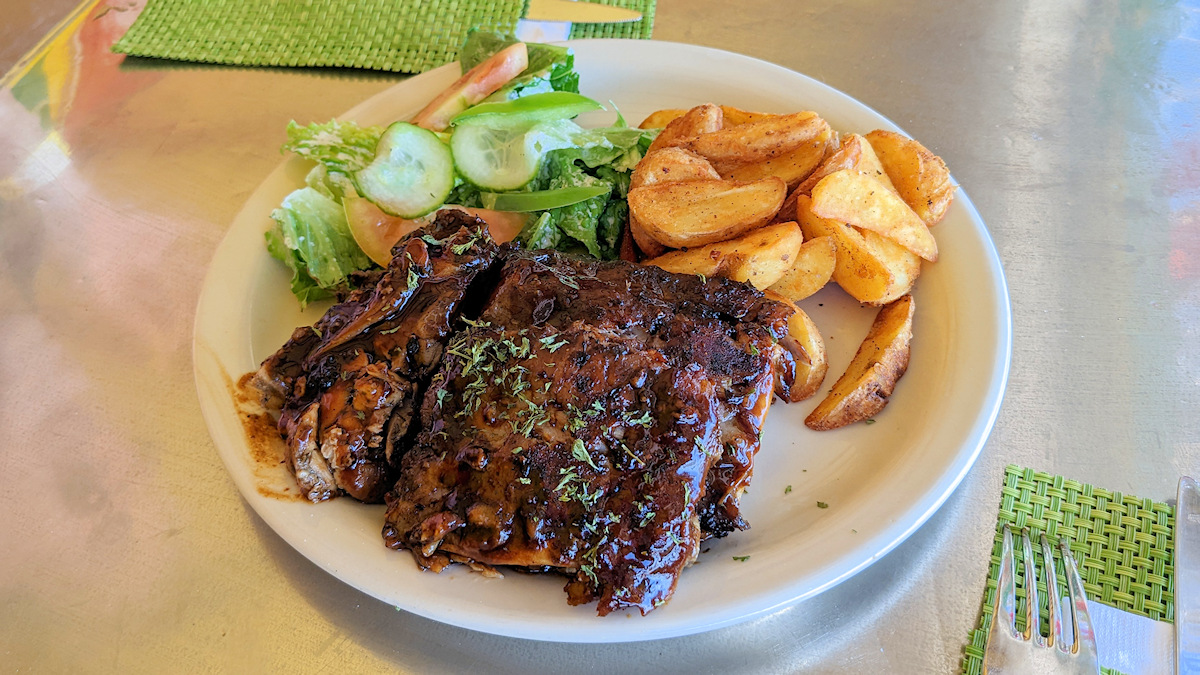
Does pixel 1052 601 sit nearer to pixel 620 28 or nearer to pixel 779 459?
pixel 779 459

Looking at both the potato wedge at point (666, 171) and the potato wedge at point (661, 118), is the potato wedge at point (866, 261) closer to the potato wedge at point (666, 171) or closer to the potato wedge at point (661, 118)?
the potato wedge at point (666, 171)

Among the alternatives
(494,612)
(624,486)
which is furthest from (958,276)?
(494,612)

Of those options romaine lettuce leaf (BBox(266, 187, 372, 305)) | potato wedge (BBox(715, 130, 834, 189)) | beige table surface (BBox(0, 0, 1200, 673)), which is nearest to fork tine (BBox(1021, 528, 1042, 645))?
beige table surface (BBox(0, 0, 1200, 673))

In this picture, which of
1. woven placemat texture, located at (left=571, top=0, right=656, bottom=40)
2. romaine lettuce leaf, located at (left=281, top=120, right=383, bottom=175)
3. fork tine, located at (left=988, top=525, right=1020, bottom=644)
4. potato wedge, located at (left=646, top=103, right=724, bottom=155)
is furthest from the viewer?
woven placemat texture, located at (left=571, top=0, right=656, bottom=40)

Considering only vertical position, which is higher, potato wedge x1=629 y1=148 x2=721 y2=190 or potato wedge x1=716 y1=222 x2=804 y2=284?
potato wedge x1=629 y1=148 x2=721 y2=190

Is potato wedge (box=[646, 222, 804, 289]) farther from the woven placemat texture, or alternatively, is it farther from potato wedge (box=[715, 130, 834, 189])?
the woven placemat texture

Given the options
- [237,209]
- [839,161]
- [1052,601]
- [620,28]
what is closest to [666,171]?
[839,161]
